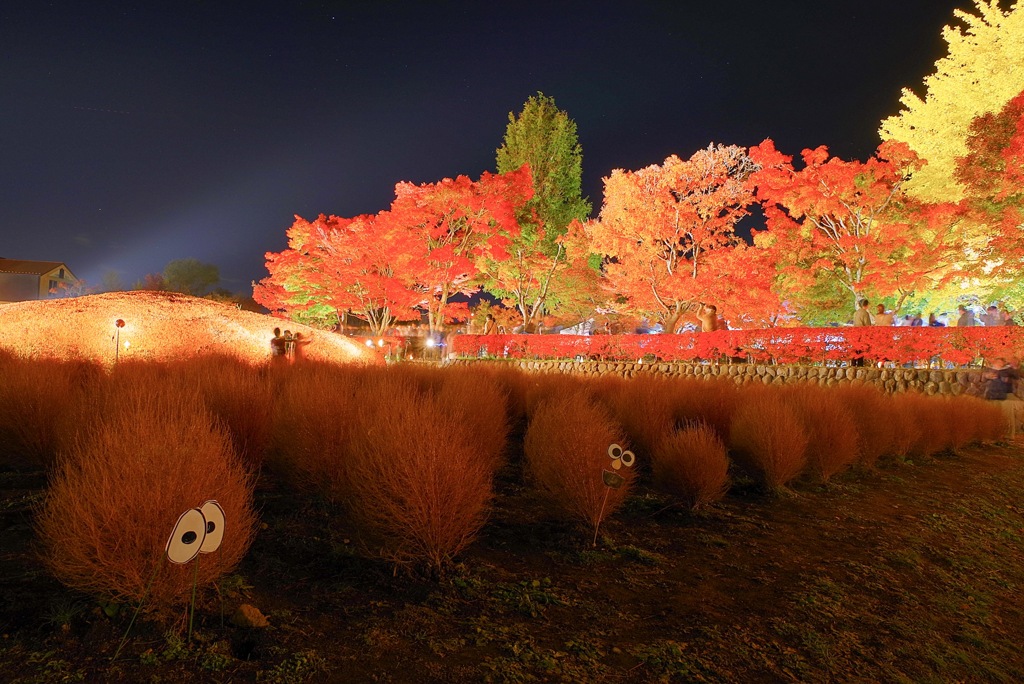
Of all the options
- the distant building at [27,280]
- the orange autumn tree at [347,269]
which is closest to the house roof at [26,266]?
the distant building at [27,280]

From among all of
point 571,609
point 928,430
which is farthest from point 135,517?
point 928,430

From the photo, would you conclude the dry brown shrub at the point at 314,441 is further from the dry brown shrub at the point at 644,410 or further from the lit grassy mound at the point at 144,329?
the lit grassy mound at the point at 144,329

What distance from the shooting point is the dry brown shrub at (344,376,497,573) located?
280 cm

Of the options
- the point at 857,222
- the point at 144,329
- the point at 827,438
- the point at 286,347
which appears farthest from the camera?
the point at 857,222

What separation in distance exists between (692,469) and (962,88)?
19.5 metres

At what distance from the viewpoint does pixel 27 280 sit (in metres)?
37.4

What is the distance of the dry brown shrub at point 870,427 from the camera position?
20.8ft

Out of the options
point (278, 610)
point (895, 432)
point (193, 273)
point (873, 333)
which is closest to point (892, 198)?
point (873, 333)

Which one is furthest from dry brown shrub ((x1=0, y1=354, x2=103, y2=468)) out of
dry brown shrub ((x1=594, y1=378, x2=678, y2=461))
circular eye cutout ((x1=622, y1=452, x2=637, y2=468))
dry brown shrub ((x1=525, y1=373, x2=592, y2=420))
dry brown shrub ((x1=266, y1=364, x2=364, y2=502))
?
dry brown shrub ((x1=594, y1=378, x2=678, y2=461))

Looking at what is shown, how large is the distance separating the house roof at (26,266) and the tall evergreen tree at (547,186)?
116ft

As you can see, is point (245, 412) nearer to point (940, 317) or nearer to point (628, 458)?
point (628, 458)

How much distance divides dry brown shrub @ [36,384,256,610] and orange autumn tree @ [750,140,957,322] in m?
15.4

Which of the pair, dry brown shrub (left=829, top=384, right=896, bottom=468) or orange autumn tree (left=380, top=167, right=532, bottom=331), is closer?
dry brown shrub (left=829, top=384, right=896, bottom=468)

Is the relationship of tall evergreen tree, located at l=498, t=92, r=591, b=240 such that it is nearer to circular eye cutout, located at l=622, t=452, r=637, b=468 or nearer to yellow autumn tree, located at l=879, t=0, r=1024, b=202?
yellow autumn tree, located at l=879, t=0, r=1024, b=202
